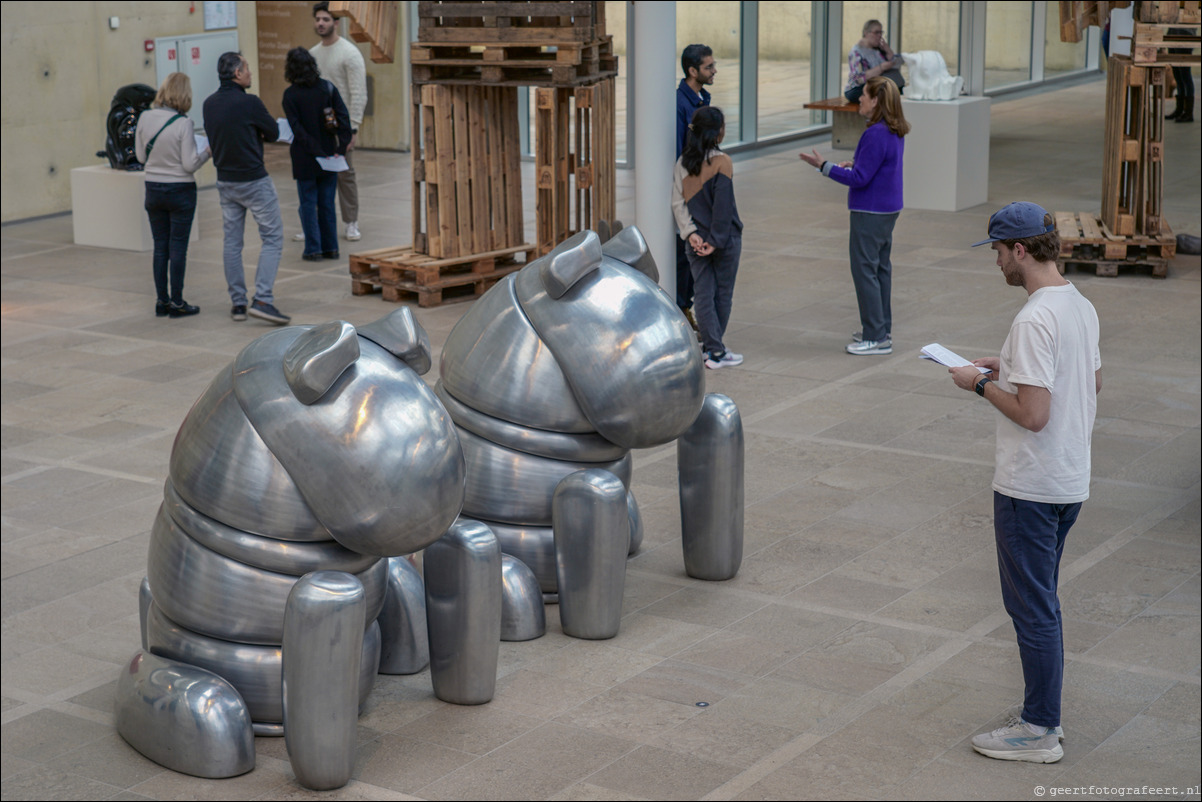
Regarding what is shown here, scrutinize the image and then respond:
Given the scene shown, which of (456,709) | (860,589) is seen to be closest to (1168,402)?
(860,589)

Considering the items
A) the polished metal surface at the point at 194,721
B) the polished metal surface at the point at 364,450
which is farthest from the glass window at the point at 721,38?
the polished metal surface at the point at 194,721

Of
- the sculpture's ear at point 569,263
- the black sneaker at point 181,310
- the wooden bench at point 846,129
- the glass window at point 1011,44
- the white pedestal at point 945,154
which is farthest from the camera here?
the glass window at point 1011,44

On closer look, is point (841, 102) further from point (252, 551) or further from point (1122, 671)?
point (252, 551)

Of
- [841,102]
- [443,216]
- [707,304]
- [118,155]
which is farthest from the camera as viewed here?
[841,102]

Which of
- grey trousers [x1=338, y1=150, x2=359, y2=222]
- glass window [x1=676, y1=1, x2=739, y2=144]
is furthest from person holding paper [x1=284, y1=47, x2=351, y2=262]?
glass window [x1=676, y1=1, x2=739, y2=144]

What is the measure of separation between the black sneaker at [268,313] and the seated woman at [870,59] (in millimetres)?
8956

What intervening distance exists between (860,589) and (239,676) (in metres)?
2.82

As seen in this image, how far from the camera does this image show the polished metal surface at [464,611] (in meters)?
5.12

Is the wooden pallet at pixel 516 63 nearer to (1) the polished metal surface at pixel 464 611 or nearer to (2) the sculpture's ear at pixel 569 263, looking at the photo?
(2) the sculpture's ear at pixel 569 263

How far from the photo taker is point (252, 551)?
15.5 feet

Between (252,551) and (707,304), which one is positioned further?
(707,304)

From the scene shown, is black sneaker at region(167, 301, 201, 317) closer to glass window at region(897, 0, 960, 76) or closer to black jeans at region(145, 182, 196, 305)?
black jeans at region(145, 182, 196, 305)

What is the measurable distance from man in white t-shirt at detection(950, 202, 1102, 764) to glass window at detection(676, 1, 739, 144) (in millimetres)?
16633

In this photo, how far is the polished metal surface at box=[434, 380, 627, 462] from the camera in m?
5.76
